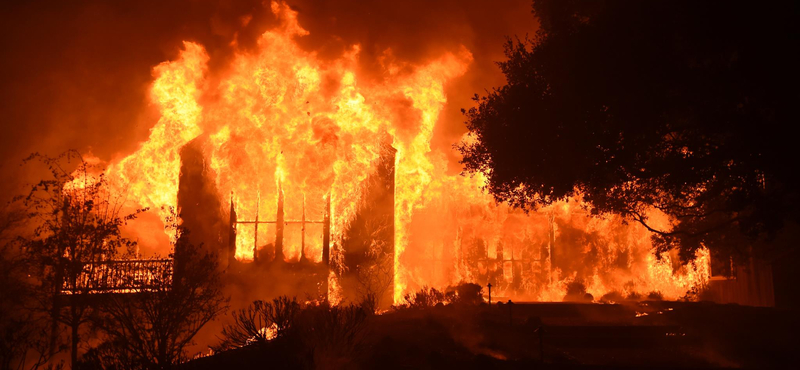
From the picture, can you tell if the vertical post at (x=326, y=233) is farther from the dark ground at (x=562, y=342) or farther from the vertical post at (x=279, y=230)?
the dark ground at (x=562, y=342)

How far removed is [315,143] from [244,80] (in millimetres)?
4469

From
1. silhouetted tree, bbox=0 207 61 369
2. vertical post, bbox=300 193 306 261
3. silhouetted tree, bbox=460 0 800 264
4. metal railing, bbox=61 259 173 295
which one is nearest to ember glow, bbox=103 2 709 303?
vertical post, bbox=300 193 306 261

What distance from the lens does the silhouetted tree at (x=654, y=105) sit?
9.98m

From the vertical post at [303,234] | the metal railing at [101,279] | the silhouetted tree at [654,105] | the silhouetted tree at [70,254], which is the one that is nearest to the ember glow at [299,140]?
the vertical post at [303,234]

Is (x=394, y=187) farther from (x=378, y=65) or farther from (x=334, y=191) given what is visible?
(x=378, y=65)

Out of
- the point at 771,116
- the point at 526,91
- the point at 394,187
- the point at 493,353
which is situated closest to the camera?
the point at 771,116

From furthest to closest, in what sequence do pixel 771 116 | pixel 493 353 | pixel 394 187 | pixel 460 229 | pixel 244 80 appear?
1. pixel 460 229
2. pixel 394 187
3. pixel 244 80
4. pixel 493 353
5. pixel 771 116

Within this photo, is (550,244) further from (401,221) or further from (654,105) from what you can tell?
(654,105)

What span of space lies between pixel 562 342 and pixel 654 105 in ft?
27.5

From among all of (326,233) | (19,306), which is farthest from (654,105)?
(19,306)

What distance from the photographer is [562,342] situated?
16797 mm

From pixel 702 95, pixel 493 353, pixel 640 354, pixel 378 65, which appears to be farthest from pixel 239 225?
pixel 702 95

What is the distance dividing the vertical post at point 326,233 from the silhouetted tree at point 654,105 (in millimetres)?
13653

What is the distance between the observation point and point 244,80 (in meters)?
26.4
